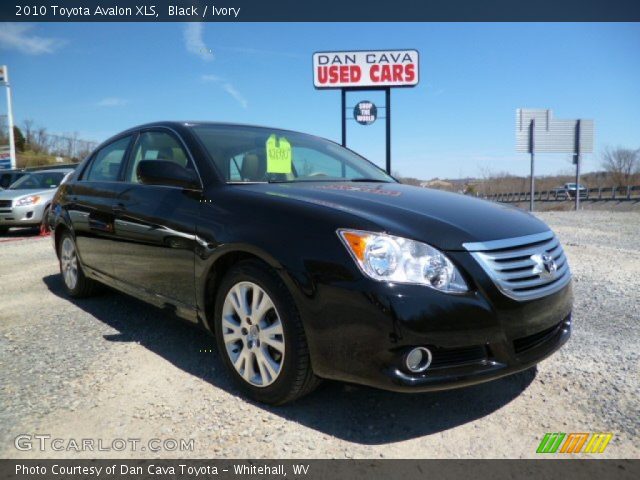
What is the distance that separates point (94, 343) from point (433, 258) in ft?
8.43

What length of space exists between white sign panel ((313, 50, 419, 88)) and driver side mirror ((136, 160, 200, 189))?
13099mm

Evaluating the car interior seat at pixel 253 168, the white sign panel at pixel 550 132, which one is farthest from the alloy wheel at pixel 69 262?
the white sign panel at pixel 550 132

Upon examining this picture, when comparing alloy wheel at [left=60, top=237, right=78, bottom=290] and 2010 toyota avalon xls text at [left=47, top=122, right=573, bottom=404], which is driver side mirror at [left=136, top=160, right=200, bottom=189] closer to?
2010 toyota avalon xls text at [left=47, top=122, right=573, bottom=404]

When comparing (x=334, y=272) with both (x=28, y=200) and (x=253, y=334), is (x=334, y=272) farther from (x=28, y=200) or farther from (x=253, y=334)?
(x=28, y=200)

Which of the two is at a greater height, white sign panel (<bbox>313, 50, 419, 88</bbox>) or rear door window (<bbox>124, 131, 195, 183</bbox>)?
white sign panel (<bbox>313, 50, 419, 88</bbox>)

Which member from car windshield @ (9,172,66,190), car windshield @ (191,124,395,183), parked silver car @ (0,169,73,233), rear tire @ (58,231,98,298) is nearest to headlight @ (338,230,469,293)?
car windshield @ (191,124,395,183)

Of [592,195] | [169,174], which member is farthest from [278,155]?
[592,195]

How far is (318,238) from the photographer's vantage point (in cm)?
210

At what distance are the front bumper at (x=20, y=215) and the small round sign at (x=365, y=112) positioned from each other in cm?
945

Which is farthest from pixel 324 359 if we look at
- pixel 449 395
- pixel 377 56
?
pixel 377 56

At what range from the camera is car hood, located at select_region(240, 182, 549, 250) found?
2092 millimetres

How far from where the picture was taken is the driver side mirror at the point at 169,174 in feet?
9.10
